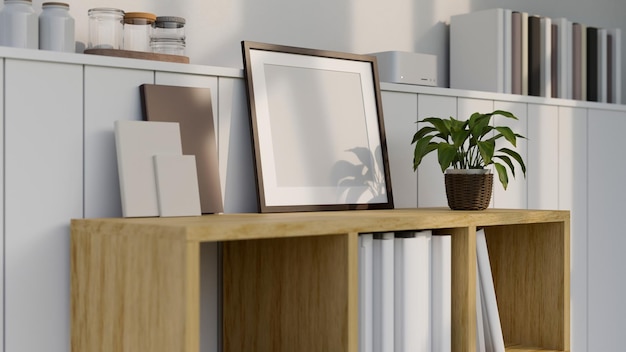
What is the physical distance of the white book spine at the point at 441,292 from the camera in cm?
180

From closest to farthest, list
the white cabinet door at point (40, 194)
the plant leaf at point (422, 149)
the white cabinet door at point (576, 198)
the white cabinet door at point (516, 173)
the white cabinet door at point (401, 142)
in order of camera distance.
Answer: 1. the white cabinet door at point (40, 194)
2. the plant leaf at point (422, 149)
3. the white cabinet door at point (401, 142)
4. the white cabinet door at point (516, 173)
5. the white cabinet door at point (576, 198)

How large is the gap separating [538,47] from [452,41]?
0.28 metres

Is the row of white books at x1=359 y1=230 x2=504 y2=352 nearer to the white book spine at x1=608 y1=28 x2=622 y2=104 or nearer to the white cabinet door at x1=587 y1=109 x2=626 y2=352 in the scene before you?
the white cabinet door at x1=587 y1=109 x2=626 y2=352

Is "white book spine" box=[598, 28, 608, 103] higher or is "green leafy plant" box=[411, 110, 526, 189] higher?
"white book spine" box=[598, 28, 608, 103]

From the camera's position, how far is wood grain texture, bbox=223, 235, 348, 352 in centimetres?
160

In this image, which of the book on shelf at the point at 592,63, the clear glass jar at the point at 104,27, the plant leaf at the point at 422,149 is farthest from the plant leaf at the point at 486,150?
the book on shelf at the point at 592,63

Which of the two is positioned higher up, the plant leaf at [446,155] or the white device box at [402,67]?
the white device box at [402,67]

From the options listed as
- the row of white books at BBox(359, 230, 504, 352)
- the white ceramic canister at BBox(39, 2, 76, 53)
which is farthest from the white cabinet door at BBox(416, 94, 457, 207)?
the white ceramic canister at BBox(39, 2, 76, 53)

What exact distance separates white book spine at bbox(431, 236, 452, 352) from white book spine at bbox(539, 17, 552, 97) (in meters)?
1.12

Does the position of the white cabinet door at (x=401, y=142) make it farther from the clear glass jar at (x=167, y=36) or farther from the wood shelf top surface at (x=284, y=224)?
the clear glass jar at (x=167, y=36)

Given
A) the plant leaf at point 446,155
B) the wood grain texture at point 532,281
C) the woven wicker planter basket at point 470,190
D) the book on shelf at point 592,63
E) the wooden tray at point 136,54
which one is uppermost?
the book on shelf at point 592,63

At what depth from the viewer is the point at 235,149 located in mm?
1885

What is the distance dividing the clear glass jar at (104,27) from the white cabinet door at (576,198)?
145 centimetres

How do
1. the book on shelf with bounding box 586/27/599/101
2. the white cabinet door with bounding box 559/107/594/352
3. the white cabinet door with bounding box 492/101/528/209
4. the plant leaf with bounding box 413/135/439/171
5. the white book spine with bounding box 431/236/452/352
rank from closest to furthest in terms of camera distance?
the white book spine with bounding box 431/236/452/352 < the plant leaf with bounding box 413/135/439/171 < the white cabinet door with bounding box 492/101/528/209 < the white cabinet door with bounding box 559/107/594/352 < the book on shelf with bounding box 586/27/599/101
